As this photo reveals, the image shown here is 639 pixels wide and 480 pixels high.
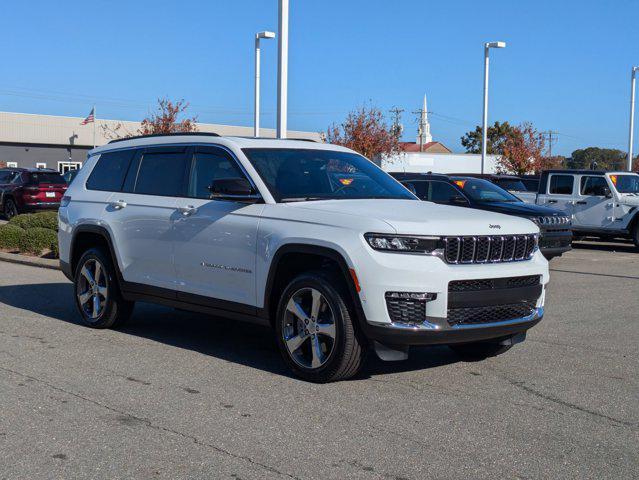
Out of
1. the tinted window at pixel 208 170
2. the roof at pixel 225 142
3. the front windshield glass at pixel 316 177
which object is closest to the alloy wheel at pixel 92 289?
the roof at pixel 225 142

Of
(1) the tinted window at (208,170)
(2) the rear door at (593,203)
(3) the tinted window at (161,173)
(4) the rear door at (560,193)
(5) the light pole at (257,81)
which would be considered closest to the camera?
(1) the tinted window at (208,170)

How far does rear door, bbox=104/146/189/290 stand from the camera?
7.80m

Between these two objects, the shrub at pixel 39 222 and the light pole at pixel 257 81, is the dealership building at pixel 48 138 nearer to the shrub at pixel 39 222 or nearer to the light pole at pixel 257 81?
the light pole at pixel 257 81

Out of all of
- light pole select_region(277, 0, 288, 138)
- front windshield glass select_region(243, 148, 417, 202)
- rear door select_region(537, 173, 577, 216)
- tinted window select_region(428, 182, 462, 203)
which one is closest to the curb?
light pole select_region(277, 0, 288, 138)

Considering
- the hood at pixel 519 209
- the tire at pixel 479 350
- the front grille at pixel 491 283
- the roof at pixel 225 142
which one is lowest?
the tire at pixel 479 350

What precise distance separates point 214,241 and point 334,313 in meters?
1.51

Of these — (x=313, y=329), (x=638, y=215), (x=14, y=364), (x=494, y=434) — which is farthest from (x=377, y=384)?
(x=638, y=215)

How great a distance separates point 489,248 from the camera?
20.9 feet

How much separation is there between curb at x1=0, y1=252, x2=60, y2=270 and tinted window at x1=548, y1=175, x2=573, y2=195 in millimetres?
11720

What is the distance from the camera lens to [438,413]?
18.6ft

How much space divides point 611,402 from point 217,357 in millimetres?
3248

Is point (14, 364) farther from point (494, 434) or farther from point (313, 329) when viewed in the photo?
point (494, 434)

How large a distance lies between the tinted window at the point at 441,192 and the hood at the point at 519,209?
0.78 m

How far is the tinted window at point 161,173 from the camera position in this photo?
26.0ft
